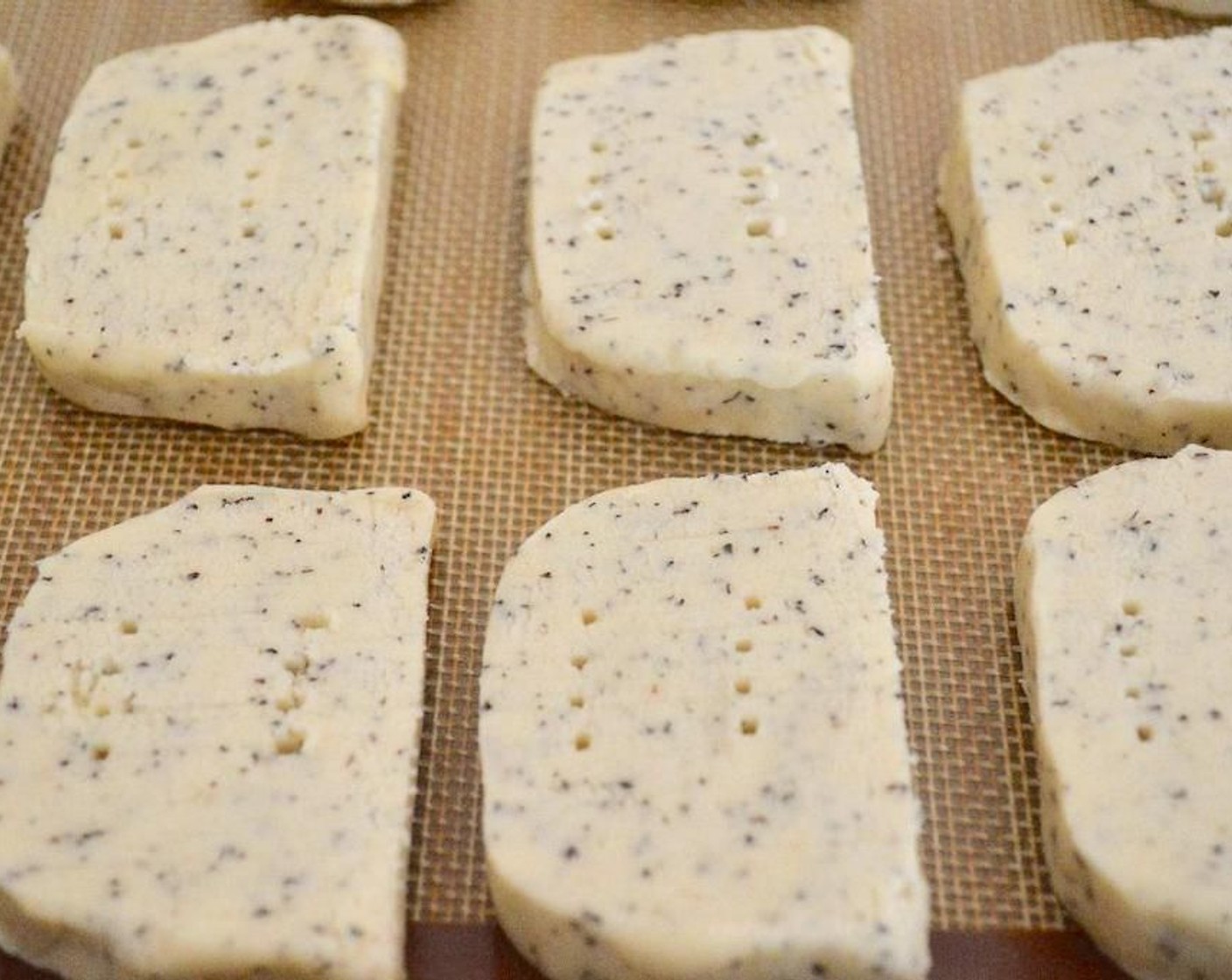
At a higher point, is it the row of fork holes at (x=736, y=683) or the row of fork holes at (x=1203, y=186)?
the row of fork holes at (x=1203, y=186)

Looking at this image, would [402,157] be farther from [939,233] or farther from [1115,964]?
[1115,964]

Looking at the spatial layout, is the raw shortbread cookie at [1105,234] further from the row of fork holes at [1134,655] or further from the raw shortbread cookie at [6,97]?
the raw shortbread cookie at [6,97]

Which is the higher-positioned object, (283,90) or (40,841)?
(283,90)

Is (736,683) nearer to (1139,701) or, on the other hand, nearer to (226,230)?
(1139,701)

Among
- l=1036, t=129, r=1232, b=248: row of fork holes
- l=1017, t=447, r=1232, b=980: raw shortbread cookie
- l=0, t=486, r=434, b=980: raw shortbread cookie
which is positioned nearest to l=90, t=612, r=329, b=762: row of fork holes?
l=0, t=486, r=434, b=980: raw shortbread cookie

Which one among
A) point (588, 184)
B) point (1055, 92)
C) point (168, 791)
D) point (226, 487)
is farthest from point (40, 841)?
point (1055, 92)

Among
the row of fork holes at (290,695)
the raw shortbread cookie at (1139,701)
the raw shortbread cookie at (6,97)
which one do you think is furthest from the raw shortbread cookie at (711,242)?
the raw shortbread cookie at (6,97)
